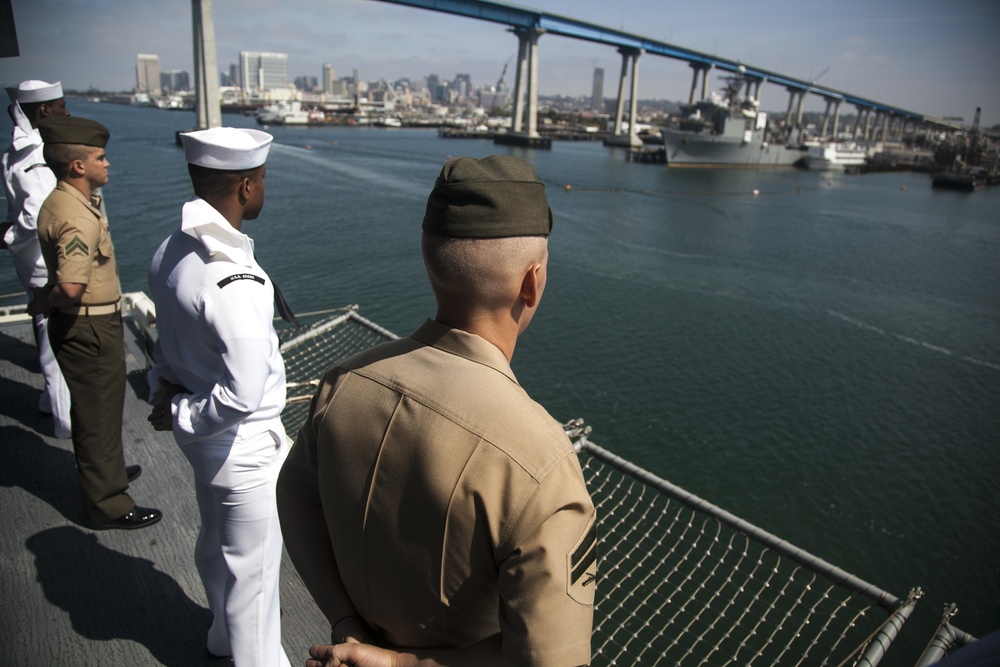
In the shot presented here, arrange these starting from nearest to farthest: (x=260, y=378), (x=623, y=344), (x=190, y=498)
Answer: (x=260, y=378) < (x=190, y=498) < (x=623, y=344)

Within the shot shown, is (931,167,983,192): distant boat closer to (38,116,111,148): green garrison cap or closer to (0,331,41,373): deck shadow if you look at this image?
(0,331,41,373): deck shadow

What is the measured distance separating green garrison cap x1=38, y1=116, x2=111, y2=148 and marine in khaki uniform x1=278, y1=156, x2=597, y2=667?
7.09 feet

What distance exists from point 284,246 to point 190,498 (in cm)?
1627

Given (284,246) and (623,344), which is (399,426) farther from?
(284,246)

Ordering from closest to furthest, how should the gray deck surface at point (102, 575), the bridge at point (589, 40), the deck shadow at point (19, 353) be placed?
the gray deck surface at point (102, 575) < the deck shadow at point (19, 353) < the bridge at point (589, 40)

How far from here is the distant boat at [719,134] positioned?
49.0 metres

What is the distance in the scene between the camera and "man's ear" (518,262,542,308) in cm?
98

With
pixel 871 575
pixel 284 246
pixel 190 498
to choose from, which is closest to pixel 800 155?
pixel 284 246

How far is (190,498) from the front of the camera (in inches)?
117

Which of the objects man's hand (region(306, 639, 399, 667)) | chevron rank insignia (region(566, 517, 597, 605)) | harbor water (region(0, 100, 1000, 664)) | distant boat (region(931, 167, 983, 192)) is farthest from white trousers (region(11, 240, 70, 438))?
distant boat (region(931, 167, 983, 192))

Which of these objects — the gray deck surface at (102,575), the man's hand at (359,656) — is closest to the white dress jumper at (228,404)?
the gray deck surface at (102,575)

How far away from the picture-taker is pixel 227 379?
1685 mm

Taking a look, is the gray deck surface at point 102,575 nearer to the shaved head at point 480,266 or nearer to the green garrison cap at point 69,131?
the green garrison cap at point 69,131

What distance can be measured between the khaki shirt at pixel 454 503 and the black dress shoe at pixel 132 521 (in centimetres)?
220
